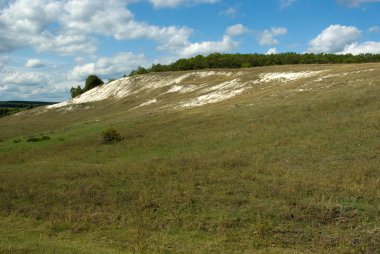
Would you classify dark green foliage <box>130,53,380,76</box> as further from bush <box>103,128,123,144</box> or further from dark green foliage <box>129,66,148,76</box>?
bush <box>103,128,123,144</box>

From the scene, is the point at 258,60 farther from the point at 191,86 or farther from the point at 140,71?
the point at 140,71

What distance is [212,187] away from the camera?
18.0m

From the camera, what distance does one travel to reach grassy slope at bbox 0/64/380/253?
1220 centimetres

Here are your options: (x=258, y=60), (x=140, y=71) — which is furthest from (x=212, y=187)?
(x=140, y=71)

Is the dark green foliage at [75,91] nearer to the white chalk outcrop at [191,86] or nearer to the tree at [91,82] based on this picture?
the tree at [91,82]

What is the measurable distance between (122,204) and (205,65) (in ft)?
306

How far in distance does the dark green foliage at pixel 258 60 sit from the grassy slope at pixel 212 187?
6824 centimetres

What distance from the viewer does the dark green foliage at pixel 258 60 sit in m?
99.3

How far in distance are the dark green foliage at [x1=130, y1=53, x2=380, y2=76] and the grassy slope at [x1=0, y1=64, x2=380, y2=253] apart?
6824 centimetres

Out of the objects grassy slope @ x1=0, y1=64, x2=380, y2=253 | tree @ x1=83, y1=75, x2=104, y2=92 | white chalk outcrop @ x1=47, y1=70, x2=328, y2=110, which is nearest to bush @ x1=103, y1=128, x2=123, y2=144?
grassy slope @ x1=0, y1=64, x2=380, y2=253

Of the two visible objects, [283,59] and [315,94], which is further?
[283,59]

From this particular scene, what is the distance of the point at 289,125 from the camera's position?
96.6 feet

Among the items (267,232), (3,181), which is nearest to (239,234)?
(267,232)

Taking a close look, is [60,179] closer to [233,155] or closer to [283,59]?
[233,155]
